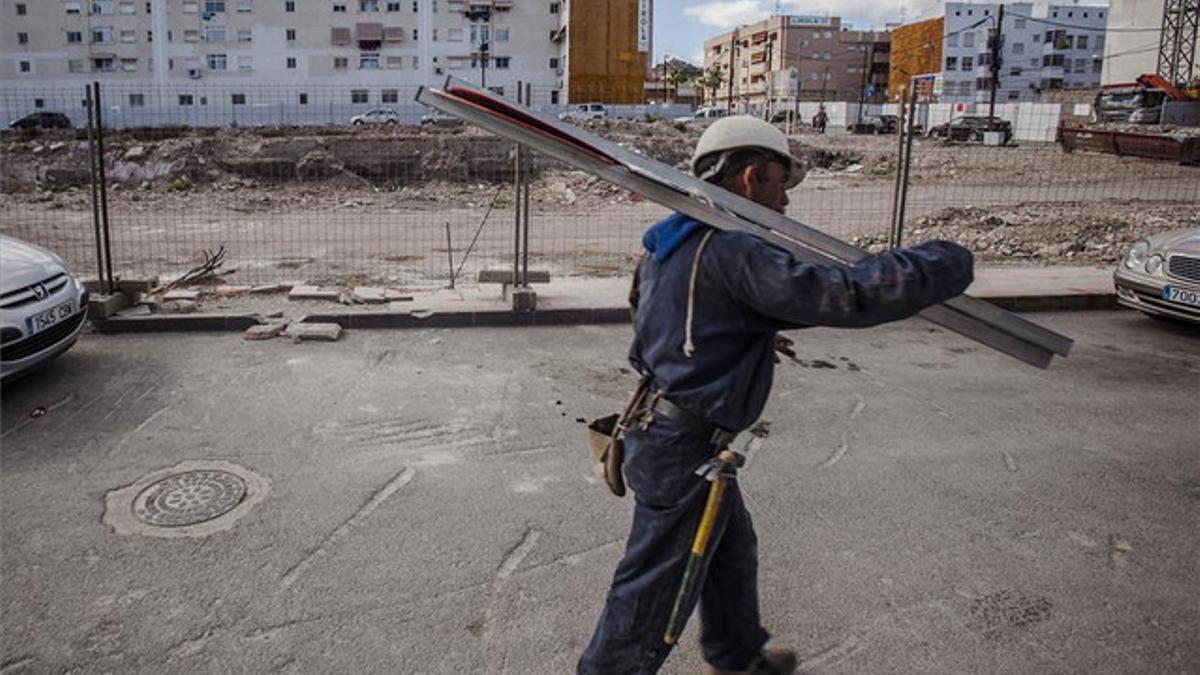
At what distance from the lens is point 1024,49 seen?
96.9 meters

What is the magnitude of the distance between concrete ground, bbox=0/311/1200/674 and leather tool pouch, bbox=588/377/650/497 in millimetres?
800

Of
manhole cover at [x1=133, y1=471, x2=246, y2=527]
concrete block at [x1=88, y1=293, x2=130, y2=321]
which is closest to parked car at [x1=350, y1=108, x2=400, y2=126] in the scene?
concrete block at [x1=88, y1=293, x2=130, y2=321]

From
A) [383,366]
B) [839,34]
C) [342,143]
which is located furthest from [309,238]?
[839,34]

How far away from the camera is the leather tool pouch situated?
2736 millimetres

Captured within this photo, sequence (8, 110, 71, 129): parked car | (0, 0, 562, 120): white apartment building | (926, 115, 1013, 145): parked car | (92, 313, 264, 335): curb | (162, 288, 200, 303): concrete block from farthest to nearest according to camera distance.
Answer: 1. (0, 0, 562, 120): white apartment building
2. (926, 115, 1013, 145): parked car
3. (8, 110, 71, 129): parked car
4. (162, 288, 200, 303): concrete block
5. (92, 313, 264, 335): curb

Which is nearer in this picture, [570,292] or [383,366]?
[383,366]

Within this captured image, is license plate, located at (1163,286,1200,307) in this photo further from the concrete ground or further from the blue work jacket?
the blue work jacket

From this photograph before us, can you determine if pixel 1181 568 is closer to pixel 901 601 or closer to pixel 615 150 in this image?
pixel 901 601

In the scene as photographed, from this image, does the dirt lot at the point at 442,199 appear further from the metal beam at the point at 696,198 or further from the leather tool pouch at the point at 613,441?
the metal beam at the point at 696,198

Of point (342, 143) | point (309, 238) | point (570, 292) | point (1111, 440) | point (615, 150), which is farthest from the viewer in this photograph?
point (342, 143)

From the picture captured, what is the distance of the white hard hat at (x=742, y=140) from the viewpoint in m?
2.49

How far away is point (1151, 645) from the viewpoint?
3363 millimetres

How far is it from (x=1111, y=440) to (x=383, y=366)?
5288 mm

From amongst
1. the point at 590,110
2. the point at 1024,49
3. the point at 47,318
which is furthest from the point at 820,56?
the point at 47,318
